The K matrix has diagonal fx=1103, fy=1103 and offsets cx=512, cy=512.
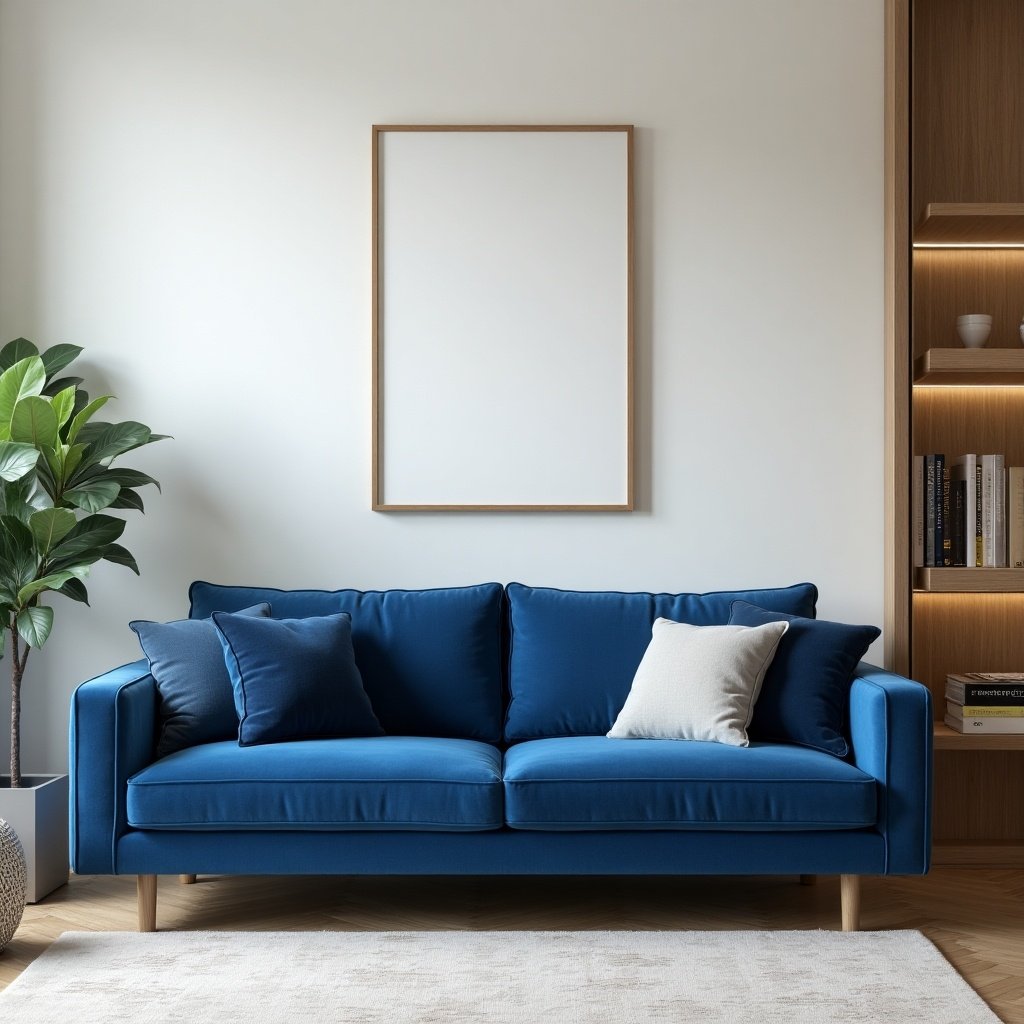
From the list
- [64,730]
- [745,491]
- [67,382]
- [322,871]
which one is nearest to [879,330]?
[745,491]

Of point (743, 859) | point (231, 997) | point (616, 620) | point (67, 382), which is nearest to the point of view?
point (231, 997)

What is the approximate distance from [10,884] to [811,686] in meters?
2.10

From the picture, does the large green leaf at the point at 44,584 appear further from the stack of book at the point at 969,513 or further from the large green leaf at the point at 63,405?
the stack of book at the point at 969,513

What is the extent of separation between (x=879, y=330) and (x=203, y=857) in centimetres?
263

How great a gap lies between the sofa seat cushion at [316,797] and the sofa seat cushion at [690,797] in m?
0.11

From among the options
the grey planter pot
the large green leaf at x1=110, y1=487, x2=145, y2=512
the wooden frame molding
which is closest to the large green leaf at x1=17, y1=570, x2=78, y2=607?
the large green leaf at x1=110, y1=487, x2=145, y2=512

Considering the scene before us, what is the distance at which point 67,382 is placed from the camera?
11.8ft

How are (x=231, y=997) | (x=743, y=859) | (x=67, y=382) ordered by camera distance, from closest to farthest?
(x=231, y=997) < (x=743, y=859) < (x=67, y=382)

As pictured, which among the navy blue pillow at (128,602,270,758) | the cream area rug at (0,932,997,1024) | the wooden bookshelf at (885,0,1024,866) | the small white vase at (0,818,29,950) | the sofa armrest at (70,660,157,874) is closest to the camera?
the cream area rug at (0,932,997,1024)

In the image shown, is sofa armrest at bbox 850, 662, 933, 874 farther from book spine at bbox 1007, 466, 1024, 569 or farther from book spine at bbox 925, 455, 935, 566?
book spine at bbox 1007, 466, 1024, 569

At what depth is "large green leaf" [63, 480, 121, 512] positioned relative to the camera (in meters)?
3.18

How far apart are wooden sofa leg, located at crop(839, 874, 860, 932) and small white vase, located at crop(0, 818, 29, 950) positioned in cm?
206

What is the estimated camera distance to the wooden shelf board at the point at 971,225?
337 cm

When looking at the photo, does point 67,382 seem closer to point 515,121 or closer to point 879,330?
point 515,121
